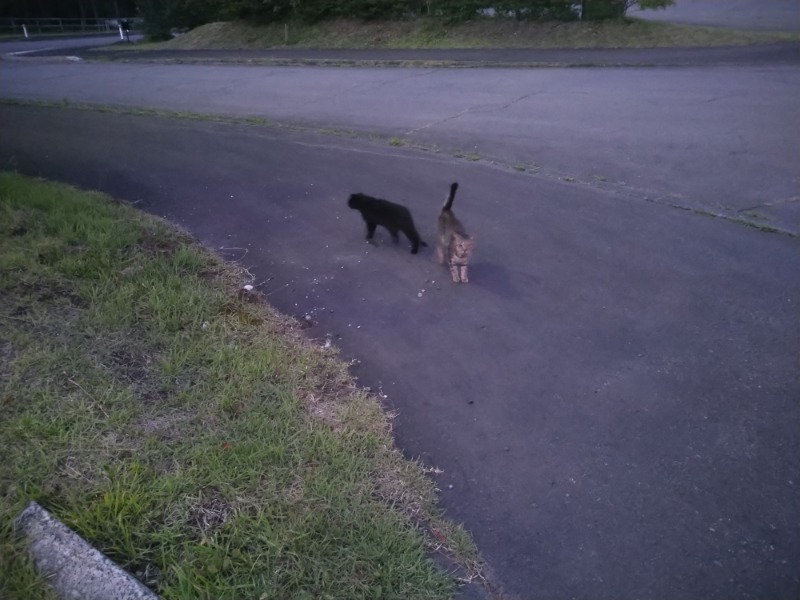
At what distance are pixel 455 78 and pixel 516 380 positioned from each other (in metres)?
12.3

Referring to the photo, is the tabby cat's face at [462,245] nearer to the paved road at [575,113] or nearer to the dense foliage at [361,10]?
the paved road at [575,113]

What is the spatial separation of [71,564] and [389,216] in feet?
12.9

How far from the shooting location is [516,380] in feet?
14.4

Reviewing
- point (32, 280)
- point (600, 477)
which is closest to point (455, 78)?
point (32, 280)

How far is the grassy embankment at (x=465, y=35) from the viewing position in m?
17.9

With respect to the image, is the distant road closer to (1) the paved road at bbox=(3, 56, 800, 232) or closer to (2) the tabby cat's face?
(1) the paved road at bbox=(3, 56, 800, 232)

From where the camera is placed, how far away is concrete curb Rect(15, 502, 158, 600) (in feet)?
9.32

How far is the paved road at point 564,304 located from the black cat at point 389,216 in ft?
0.64

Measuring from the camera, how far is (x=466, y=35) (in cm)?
2183

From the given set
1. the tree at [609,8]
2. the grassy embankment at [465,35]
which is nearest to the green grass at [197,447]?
the grassy embankment at [465,35]

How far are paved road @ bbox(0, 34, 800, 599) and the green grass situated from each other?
13.5 inches

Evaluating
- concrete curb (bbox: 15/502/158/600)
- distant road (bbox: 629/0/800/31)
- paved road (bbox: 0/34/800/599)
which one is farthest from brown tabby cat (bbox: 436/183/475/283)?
distant road (bbox: 629/0/800/31)

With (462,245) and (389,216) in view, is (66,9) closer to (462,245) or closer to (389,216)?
(389,216)

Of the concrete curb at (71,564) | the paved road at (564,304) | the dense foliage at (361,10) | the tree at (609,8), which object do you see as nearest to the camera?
the concrete curb at (71,564)
